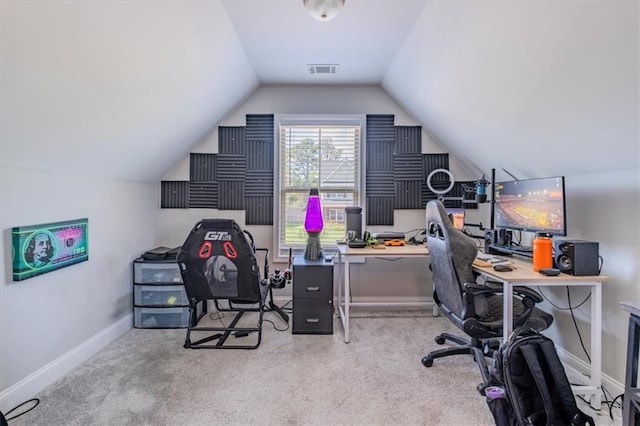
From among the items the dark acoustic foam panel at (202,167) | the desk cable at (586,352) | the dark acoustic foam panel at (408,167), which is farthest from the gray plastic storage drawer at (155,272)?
the desk cable at (586,352)

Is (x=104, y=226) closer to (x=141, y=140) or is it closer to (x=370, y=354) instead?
(x=141, y=140)

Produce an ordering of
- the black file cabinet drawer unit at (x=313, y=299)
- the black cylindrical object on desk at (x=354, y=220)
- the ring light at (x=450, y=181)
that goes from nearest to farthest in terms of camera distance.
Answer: the black file cabinet drawer unit at (x=313, y=299)
the black cylindrical object on desk at (x=354, y=220)
the ring light at (x=450, y=181)

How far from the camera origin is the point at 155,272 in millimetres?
3086

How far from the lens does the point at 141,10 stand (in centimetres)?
167

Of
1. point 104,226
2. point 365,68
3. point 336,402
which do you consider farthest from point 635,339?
point 104,226

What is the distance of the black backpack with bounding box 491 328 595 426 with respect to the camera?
1387mm

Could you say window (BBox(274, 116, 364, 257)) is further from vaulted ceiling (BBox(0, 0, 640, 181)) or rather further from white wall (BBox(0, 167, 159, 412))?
white wall (BBox(0, 167, 159, 412))

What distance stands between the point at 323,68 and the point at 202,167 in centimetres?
172

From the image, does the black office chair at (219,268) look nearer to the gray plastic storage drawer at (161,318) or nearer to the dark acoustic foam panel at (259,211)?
the gray plastic storage drawer at (161,318)

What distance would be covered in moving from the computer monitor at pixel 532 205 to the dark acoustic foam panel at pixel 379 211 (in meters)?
1.14

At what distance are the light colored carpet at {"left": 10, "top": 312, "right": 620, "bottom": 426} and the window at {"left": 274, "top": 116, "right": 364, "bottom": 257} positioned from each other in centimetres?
123

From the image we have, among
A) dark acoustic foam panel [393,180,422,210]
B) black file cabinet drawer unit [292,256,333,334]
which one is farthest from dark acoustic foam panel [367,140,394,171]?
black file cabinet drawer unit [292,256,333,334]

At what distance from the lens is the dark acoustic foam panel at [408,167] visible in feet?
12.0

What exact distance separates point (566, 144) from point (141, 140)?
10.4ft
